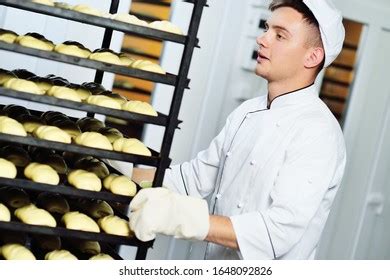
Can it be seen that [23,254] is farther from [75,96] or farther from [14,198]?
[75,96]

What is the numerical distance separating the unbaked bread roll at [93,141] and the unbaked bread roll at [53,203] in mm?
230

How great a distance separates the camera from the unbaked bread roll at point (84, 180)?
81.1 inches

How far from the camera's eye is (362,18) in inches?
174

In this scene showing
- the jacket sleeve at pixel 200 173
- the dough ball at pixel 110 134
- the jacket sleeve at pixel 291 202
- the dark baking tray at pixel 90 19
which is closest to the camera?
the dark baking tray at pixel 90 19

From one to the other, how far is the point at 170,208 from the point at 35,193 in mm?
511

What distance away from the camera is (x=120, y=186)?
2115mm

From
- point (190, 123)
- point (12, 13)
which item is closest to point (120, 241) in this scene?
point (12, 13)

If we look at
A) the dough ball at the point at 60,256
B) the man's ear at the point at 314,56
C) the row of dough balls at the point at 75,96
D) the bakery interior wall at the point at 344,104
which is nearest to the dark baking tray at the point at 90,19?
the row of dough balls at the point at 75,96

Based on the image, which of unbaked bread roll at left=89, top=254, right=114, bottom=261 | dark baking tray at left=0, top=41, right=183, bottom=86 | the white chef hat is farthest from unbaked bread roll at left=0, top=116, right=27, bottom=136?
the white chef hat

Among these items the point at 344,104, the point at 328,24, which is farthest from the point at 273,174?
the point at 344,104

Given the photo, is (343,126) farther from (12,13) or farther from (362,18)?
→ (12,13)

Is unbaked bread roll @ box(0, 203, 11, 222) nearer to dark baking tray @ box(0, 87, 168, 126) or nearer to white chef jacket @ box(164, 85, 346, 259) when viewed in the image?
dark baking tray @ box(0, 87, 168, 126)

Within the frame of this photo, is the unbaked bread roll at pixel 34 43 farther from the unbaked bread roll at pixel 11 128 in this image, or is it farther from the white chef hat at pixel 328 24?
the white chef hat at pixel 328 24

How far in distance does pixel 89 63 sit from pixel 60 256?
0.55 meters
